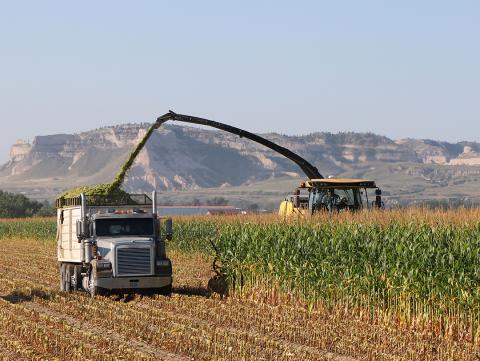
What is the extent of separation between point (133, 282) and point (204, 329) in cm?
626

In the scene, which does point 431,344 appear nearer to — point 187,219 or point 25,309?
point 25,309

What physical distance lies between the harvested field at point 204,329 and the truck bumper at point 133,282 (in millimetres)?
328

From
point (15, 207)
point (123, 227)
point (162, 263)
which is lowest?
point (15, 207)

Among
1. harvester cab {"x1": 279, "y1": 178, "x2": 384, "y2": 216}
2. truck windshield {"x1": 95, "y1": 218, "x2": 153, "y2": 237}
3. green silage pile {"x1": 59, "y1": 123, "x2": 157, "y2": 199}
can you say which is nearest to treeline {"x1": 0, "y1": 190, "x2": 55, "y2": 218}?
green silage pile {"x1": 59, "y1": 123, "x2": 157, "y2": 199}

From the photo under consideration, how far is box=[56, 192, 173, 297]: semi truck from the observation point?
79.0 ft

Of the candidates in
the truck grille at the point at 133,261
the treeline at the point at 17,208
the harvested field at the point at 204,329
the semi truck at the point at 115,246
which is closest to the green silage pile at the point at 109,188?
the semi truck at the point at 115,246

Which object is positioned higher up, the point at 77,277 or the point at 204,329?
the point at 77,277

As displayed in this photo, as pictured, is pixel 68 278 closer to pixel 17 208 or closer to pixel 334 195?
pixel 334 195

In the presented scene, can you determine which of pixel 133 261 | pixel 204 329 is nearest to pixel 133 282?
pixel 133 261

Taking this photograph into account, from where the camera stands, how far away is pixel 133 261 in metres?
24.2

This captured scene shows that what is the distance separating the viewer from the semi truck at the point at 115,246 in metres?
24.1

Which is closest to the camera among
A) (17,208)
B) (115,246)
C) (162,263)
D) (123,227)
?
(115,246)

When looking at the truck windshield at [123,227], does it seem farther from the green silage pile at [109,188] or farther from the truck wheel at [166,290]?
the green silage pile at [109,188]

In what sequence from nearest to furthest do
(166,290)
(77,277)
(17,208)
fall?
(166,290) → (77,277) → (17,208)
